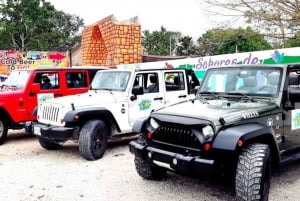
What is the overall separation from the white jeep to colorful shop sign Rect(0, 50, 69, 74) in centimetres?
1734

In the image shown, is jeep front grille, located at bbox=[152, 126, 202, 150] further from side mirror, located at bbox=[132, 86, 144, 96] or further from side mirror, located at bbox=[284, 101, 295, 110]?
side mirror, located at bbox=[132, 86, 144, 96]

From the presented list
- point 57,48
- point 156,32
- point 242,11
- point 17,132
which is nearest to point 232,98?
point 17,132

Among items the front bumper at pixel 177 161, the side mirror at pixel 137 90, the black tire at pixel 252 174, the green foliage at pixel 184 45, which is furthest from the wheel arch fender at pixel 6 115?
the green foliage at pixel 184 45

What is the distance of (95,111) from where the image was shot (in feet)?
22.6

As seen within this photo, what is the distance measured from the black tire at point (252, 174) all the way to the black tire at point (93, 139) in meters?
3.30

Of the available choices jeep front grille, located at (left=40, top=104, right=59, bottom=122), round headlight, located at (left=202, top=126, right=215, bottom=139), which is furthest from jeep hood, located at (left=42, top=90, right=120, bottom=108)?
round headlight, located at (left=202, top=126, right=215, bottom=139)

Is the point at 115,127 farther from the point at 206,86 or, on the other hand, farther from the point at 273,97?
A: the point at 273,97

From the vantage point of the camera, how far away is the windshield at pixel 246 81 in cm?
506

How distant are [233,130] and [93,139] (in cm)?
331

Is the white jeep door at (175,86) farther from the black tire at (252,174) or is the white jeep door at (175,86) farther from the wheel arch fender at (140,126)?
Result: the black tire at (252,174)

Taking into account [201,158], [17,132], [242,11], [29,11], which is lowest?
[17,132]

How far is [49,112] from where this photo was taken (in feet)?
23.3

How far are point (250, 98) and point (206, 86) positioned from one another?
91 centimetres

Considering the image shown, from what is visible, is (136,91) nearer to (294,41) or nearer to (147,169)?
(147,169)
